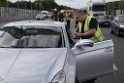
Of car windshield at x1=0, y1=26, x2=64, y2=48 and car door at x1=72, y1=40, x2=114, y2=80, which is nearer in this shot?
car windshield at x1=0, y1=26, x2=64, y2=48

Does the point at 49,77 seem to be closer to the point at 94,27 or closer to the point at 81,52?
the point at 81,52

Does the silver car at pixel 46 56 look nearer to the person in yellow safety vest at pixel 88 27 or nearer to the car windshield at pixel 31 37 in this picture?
the car windshield at pixel 31 37

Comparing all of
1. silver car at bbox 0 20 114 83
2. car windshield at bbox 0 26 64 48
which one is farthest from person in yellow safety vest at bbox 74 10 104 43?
car windshield at bbox 0 26 64 48

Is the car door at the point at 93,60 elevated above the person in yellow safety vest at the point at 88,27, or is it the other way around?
the person in yellow safety vest at the point at 88,27

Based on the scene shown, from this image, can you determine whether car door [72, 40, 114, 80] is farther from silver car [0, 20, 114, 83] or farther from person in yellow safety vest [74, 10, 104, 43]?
person in yellow safety vest [74, 10, 104, 43]

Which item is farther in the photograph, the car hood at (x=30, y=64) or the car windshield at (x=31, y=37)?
the car windshield at (x=31, y=37)

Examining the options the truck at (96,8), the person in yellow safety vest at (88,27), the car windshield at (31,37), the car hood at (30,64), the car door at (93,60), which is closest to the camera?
the car hood at (30,64)

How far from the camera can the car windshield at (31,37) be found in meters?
5.89

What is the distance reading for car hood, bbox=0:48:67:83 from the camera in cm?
439

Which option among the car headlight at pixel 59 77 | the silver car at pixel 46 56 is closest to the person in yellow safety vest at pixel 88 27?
the silver car at pixel 46 56

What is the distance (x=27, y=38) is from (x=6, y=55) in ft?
2.97

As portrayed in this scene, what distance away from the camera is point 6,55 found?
521cm

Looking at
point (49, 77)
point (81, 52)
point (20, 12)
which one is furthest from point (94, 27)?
point (20, 12)

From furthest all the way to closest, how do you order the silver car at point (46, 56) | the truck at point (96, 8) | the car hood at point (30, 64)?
the truck at point (96, 8) < the silver car at point (46, 56) < the car hood at point (30, 64)
